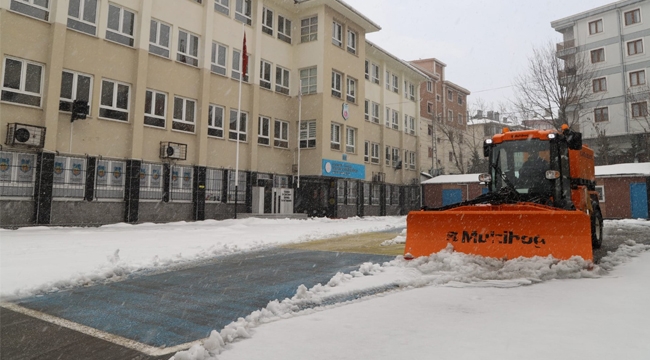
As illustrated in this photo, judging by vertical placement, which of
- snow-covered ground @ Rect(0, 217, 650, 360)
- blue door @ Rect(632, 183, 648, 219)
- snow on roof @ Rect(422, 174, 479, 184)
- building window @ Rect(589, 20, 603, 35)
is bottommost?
snow-covered ground @ Rect(0, 217, 650, 360)

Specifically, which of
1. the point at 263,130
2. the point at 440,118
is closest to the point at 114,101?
the point at 263,130

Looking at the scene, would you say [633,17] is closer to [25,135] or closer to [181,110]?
[181,110]

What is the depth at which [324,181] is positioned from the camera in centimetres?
2755

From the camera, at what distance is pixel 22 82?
15.1 m

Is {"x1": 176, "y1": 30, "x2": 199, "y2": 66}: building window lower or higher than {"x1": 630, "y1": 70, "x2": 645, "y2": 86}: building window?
lower

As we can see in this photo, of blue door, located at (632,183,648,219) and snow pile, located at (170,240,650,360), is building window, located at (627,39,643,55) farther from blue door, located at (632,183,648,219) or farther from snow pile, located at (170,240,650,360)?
snow pile, located at (170,240,650,360)

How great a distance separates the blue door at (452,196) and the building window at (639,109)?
16667 mm

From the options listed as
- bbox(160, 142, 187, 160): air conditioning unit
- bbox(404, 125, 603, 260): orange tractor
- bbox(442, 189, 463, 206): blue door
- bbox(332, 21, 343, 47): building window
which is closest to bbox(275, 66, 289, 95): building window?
bbox(332, 21, 343, 47): building window

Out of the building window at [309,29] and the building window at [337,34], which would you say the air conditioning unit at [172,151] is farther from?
the building window at [337,34]

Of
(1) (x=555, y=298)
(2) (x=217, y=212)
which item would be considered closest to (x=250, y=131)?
(2) (x=217, y=212)

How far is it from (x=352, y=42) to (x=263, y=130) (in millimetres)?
10008

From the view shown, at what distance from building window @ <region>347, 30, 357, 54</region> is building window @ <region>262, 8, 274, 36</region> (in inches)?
234

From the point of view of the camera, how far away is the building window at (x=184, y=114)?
2006 centimetres

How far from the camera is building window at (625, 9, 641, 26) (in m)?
36.1
